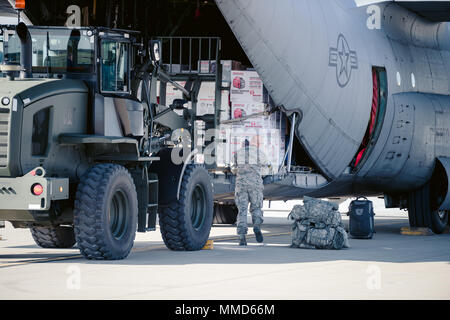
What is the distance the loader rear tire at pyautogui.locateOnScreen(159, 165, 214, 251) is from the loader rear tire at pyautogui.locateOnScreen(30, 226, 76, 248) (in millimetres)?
1712

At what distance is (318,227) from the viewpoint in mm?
14938

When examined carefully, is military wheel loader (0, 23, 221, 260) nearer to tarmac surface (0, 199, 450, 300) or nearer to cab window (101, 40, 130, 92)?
cab window (101, 40, 130, 92)

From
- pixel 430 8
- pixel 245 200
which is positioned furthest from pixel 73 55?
pixel 430 8

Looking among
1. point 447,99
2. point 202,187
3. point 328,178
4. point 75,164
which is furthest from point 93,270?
point 447,99

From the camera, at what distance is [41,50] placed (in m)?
12.4

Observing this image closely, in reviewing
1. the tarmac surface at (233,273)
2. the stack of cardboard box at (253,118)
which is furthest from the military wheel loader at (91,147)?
the stack of cardboard box at (253,118)

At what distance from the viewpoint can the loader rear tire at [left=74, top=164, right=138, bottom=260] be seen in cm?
1133

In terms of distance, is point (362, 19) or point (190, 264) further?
point (362, 19)

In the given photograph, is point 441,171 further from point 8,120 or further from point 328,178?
point 8,120

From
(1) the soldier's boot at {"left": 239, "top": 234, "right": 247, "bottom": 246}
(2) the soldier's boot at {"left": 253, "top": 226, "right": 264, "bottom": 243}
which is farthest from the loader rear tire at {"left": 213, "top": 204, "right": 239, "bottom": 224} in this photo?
(1) the soldier's boot at {"left": 239, "top": 234, "right": 247, "bottom": 246}

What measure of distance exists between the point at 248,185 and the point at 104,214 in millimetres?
4264

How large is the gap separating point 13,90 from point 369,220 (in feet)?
28.6
